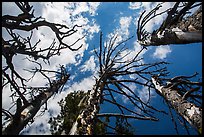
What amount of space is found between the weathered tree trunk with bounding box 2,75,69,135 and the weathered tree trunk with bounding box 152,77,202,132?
127 inches

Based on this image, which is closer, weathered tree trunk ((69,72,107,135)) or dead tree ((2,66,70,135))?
dead tree ((2,66,70,135))

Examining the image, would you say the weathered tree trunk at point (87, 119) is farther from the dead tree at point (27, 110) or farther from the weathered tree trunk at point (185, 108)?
the weathered tree trunk at point (185, 108)

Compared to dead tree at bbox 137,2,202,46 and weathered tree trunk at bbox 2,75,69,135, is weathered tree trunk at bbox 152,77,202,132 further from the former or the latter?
weathered tree trunk at bbox 2,75,69,135

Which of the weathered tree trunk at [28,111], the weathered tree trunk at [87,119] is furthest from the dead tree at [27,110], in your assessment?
the weathered tree trunk at [87,119]

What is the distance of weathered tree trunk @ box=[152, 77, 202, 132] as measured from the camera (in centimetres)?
405

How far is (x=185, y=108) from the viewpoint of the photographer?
4957 millimetres

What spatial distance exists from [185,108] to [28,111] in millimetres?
3833

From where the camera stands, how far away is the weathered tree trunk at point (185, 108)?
405cm

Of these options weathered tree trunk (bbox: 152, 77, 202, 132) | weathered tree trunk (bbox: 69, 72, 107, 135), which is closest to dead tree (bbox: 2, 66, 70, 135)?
weathered tree trunk (bbox: 69, 72, 107, 135)

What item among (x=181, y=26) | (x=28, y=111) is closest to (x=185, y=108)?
(x=181, y=26)

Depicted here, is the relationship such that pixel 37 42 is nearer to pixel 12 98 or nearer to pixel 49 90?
pixel 12 98

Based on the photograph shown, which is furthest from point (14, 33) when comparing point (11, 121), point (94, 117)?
point (94, 117)

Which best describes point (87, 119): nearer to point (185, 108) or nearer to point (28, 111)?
point (28, 111)

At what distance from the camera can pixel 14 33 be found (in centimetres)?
539
